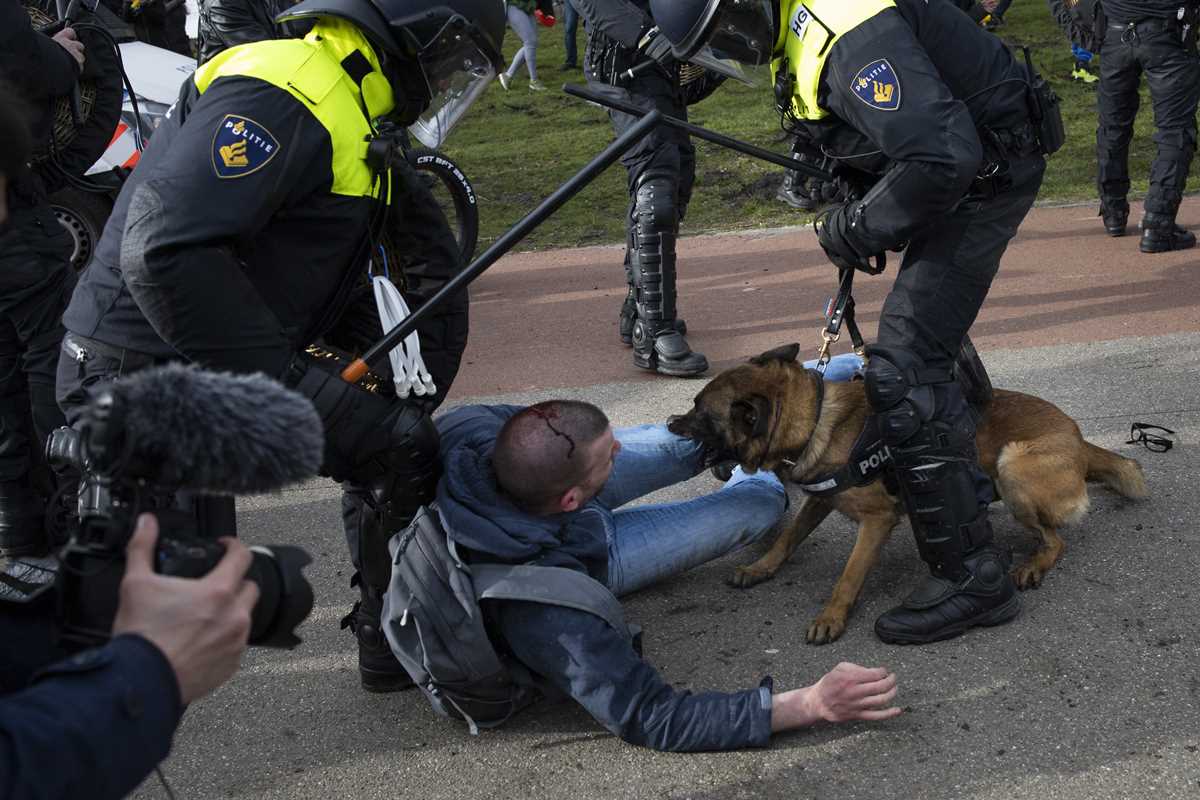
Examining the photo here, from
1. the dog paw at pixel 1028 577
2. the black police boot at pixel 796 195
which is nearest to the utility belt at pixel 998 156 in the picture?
the dog paw at pixel 1028 577

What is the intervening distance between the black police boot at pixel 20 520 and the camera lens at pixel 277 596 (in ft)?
9.31

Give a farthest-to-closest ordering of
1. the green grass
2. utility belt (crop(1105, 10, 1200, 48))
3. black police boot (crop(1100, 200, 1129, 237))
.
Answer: the green grass, black police boot (crop(1100, 200, 1129, 237)), utility belt (crop(1105, 10, 1200, 48))

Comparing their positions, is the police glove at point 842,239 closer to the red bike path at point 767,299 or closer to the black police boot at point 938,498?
the black police boot at point 938,498

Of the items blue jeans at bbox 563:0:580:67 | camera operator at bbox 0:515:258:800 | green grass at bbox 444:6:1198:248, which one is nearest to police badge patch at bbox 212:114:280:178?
camera operator at bbox 0:515:258:800

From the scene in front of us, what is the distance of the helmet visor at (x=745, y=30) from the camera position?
327 cm

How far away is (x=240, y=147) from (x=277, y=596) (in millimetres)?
1362

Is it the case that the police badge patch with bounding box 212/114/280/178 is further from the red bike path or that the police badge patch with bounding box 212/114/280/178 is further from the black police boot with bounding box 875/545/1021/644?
the red bike path

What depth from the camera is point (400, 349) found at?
3.10m

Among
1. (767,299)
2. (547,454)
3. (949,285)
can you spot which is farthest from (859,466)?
(767,299)

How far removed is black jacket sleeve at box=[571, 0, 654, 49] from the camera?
18.2 ft

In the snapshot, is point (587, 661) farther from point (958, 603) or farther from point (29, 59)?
point (29, 59)

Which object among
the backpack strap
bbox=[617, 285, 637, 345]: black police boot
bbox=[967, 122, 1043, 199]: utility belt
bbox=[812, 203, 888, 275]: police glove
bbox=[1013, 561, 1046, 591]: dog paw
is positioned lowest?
bbox=[617, 285, 637, 345]: black police boot

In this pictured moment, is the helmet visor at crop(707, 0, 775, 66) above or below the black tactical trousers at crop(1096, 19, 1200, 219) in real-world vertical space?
above

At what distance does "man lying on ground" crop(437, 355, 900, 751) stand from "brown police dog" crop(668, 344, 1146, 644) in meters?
0.50
